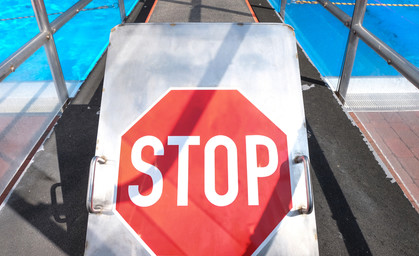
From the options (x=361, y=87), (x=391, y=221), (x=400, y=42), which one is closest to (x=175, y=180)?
(x=391, y=221)

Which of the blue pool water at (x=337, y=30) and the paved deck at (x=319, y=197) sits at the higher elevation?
the paved deck at (x=319, y=197)

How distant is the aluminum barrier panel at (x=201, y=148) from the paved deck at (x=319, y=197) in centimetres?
53

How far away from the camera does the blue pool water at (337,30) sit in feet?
17.2

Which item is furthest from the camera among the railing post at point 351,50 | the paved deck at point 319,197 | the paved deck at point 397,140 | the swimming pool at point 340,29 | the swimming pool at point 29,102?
the swimming pool at point 340,29

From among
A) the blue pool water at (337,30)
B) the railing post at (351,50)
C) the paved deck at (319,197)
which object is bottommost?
the blue pool water at (337,30)

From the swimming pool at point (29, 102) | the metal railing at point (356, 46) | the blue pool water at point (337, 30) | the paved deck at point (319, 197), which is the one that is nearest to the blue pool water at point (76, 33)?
the swimming pool at point (29, 102)

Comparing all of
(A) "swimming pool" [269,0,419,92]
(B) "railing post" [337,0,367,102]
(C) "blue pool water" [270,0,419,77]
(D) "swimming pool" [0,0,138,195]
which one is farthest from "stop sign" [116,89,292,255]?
(C) "blue pool water" [270,0,419,77]

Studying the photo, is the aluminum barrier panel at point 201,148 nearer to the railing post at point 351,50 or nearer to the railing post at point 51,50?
the railing post at point 51,50

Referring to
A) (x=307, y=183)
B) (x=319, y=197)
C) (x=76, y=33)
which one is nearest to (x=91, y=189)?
(x=307, y=183)

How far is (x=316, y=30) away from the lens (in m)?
5.88

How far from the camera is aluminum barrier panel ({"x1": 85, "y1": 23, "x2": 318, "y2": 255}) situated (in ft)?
4.10

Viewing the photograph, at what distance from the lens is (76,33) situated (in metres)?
6.20

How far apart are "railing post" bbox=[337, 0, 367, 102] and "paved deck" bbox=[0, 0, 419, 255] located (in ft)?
0.86

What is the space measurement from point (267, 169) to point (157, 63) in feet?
2.21
